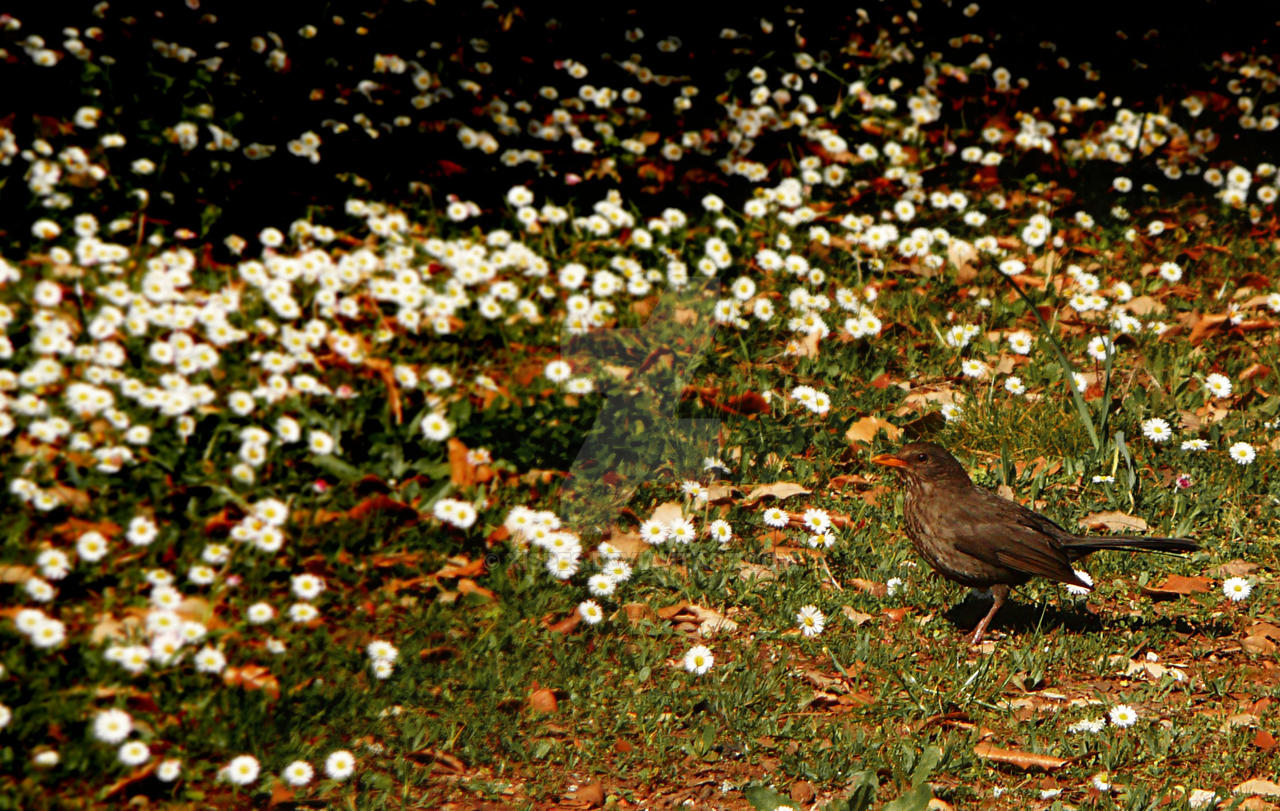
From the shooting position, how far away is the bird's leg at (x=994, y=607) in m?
3.89

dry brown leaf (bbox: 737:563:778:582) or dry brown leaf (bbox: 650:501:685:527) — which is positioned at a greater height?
dry brown leaf (bbox: 650:501:685:527)

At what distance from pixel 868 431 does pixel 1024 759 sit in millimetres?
1724

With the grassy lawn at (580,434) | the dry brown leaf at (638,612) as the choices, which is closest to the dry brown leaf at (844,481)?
the grassy lawn at (580,434)

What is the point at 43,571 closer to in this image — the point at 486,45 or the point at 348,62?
the point at 348,62

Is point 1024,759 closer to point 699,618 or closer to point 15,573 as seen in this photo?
point 699,618

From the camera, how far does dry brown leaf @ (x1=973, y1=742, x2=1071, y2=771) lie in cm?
338

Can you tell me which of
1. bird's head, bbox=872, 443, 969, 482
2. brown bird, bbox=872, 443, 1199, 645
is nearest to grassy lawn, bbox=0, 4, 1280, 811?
brown bird, bbox=872, 443, 1199, 645

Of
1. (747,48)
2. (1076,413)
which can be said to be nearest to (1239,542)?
(1076,413)

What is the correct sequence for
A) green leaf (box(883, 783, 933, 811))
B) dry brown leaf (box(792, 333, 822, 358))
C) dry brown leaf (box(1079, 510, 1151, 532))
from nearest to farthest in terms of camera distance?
green leaf (box(883, 783, 933, 811)) → dry brown leaf (box(1079, 510, 1151, 532)) → dry brown leaf (box(792, 333, 822, 358))

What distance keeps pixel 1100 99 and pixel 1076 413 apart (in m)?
4.00

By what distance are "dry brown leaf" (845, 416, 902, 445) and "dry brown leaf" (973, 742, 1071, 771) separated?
5.29ft

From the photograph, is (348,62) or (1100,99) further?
(1100,99)

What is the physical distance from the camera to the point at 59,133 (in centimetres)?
520

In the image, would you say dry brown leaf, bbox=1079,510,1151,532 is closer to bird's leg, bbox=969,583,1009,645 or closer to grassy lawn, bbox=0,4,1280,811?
grassy lawn, bbox=0,4,1280,811
